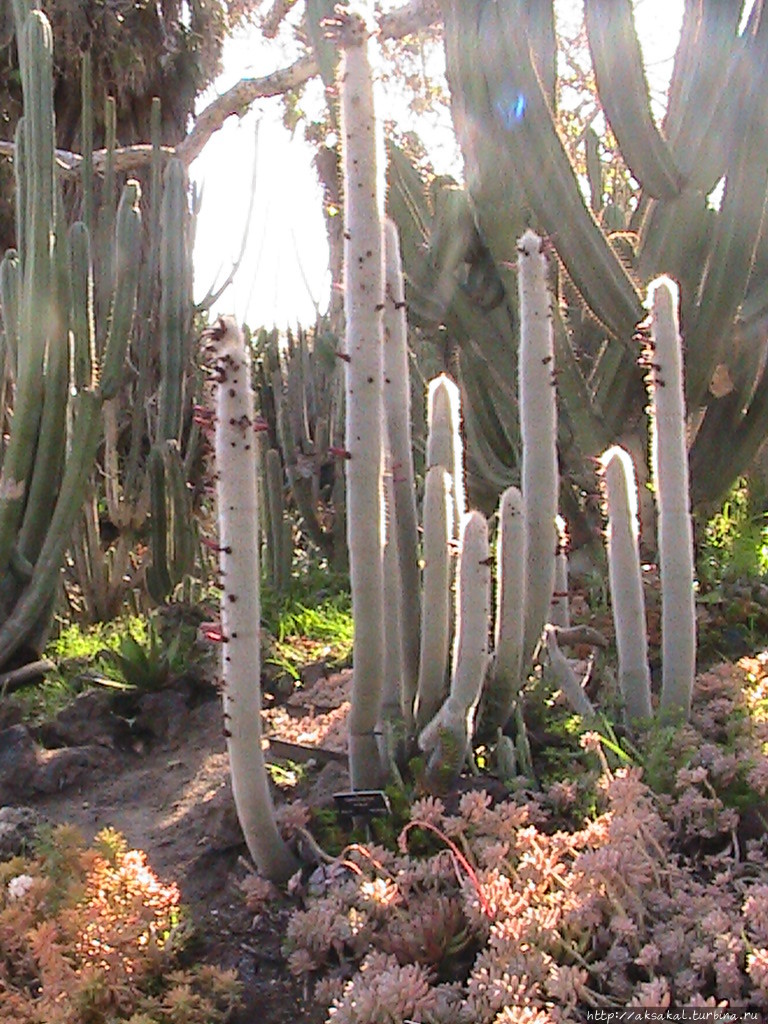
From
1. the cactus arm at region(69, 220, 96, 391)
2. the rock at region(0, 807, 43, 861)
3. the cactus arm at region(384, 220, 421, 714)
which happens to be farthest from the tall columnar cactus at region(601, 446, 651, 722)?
the cactus arm at region(69, 220, 96, 391)

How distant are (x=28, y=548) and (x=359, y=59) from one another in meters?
2.81

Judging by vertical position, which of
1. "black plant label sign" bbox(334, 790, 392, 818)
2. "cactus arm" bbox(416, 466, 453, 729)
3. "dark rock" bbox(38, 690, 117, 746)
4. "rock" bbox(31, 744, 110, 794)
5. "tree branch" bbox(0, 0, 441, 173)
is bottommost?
"black plant label sign" bbox(334, 790, 392, 818)

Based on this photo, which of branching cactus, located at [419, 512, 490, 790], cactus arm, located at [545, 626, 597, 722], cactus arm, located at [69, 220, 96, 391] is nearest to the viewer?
branching cactus, located at [419, 512, 490, 790]

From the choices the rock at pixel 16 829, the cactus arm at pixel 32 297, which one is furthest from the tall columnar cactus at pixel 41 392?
the rock at pixel 16 829

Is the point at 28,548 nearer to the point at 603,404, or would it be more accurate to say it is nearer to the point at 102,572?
the point at 102,572

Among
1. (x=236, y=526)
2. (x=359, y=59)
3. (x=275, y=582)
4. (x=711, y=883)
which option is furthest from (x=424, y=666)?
(x=275, y=582)

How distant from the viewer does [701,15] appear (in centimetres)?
364

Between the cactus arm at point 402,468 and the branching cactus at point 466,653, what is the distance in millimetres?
327

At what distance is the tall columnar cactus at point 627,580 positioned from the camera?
103 inches

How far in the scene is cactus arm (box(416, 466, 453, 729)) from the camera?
8.12 ft

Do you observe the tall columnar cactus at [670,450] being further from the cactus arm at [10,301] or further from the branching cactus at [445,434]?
the cactus arm at [10,301]

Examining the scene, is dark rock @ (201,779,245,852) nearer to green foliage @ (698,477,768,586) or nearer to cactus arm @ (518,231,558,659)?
cactus arm @ (518,231,558,659)

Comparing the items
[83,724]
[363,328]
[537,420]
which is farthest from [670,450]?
[83,724]

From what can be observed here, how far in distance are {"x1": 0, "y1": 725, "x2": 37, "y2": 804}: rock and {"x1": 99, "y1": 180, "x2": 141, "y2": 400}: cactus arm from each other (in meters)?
1.48
